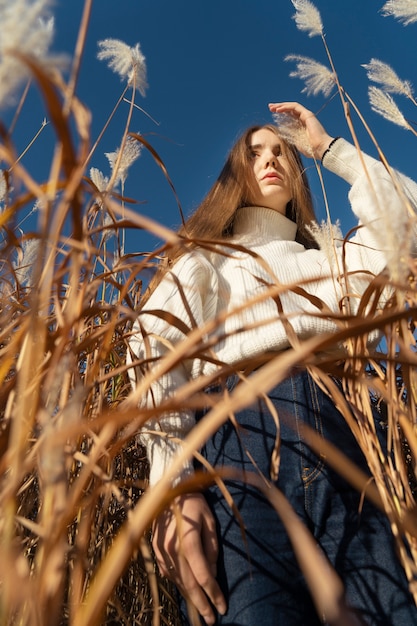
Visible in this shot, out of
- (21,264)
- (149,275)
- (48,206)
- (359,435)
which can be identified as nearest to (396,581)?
(359,435)

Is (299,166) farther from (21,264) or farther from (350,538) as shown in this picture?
(350,538)

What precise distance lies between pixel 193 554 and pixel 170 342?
263 millimetres

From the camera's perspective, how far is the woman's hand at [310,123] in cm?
124

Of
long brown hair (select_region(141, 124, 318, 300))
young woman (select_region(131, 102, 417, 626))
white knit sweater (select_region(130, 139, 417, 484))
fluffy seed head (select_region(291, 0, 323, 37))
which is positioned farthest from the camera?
long brown hair (select_region(141, 124, 318, 300))

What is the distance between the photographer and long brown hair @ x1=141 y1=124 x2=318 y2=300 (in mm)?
1203

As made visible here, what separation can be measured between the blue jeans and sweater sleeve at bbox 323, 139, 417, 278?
0.28 m

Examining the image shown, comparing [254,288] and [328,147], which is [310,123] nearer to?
[328,147]

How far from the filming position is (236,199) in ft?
4.05

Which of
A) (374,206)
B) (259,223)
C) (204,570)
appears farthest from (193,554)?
(259,223)

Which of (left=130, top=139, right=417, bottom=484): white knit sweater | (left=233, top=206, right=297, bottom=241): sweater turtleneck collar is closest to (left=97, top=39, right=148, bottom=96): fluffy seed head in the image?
(left=130, top=139, right=417, bottom=484): white knit sweater

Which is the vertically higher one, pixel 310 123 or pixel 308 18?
pixel 310 123

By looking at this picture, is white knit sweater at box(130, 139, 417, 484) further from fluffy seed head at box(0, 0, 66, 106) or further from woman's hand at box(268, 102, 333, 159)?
fluffy seed head at box(0, 0, 66, 106)

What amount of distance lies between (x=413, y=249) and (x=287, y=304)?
249 millimetres

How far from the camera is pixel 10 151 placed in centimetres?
34
